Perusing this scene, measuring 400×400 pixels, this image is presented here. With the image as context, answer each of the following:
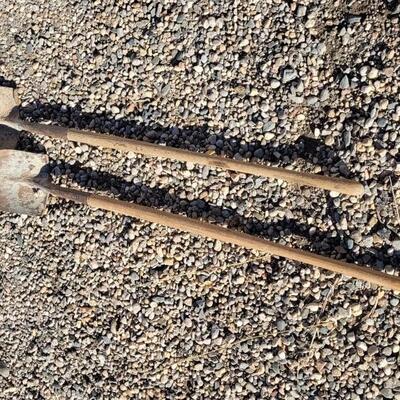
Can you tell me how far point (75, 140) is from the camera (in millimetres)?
4340

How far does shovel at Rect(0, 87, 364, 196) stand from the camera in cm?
386

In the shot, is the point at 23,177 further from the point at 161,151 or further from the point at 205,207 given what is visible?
the point at 205,207

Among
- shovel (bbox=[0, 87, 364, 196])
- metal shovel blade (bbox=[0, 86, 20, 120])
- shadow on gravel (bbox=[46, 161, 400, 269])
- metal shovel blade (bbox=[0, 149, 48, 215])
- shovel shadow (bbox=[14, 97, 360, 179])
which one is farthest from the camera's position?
metal shovel blade (bbox=[0, 86, 20, 120])

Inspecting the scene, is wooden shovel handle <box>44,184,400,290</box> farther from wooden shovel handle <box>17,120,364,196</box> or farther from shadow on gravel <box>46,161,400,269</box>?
wooden shovel handle <box>17,120,364,196</box>

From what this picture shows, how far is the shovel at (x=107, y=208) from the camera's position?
12.5 feet

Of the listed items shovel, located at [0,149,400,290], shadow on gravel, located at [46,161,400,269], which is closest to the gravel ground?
shadow on gravel, located at [46,161,400,269]

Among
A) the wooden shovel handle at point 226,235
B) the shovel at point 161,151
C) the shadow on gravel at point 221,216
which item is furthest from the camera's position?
the shadow on gravel at point 221,216

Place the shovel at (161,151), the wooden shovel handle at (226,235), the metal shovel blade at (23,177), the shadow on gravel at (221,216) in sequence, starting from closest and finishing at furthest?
the wooden shovel handle at (226,235) → the shovel at (161,151) → the shadow on gravel at (221,216) → the metal shovel blade at (23,177)

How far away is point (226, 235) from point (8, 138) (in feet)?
6.23

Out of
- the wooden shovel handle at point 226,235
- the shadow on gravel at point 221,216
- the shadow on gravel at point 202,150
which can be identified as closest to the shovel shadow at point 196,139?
the shadow on gravel at point 202,150

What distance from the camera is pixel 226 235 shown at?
396 cm

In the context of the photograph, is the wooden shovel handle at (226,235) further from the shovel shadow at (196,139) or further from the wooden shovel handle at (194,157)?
the shovel shadow at (196,139)

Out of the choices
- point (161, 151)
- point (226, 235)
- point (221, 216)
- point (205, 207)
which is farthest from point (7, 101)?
point (226, 235)

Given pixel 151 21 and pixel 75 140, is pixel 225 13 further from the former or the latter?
pixel 75 140
